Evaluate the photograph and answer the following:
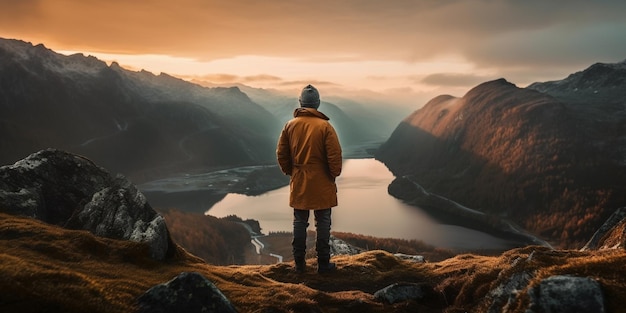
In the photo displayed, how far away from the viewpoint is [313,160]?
1555 cm

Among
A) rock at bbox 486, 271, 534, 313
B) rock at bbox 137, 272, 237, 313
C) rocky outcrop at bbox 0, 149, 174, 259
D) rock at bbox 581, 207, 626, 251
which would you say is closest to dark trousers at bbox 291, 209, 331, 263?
rocky outcrop at bbox 0, 149, 174, 259

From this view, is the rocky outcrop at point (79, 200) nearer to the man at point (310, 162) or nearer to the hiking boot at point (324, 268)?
the man at point (310, 162)

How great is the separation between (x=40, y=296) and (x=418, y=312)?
9365 mm

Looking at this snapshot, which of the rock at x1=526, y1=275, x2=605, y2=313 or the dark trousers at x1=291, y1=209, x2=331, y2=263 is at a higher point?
the rock at x1=526, y1=275, x2=605, y2=313

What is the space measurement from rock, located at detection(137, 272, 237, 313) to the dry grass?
0.47 m

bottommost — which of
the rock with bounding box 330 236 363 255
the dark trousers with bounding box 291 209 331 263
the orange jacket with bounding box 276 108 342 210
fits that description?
the rock with bounding box 330 236 363 255

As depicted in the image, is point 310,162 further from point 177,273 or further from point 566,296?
point 566,296

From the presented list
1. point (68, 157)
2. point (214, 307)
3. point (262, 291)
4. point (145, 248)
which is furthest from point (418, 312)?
point (68, 157)

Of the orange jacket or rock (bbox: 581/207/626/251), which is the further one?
rock (bbox: 581/207/626/251)

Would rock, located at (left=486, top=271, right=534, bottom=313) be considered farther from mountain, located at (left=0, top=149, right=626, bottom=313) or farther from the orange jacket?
the orange jacket

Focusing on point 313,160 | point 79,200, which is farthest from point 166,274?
point 79,200

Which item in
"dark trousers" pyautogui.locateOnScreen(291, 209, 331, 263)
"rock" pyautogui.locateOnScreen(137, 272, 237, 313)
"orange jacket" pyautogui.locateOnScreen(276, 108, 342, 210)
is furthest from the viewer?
"dark trousers" pyautogui.locateOnScreen(291, 209, 331, 263)

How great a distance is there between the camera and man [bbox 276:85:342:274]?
50.6 ft

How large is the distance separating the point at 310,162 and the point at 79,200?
11.4 m
